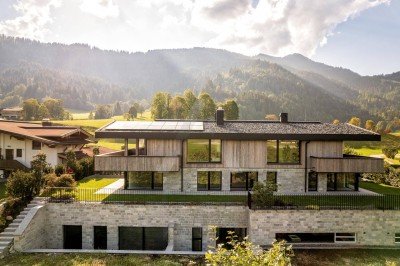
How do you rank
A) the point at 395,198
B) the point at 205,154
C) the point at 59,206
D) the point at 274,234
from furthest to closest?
the point at 205,154 → the point at 395,198 → the point at 59,206 → the point at 274,234

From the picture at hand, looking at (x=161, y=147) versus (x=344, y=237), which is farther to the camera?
(x=161, y=147)

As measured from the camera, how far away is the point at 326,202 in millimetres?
23781

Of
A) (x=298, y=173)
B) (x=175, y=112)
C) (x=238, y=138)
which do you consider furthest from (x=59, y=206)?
(x=175, y=112)

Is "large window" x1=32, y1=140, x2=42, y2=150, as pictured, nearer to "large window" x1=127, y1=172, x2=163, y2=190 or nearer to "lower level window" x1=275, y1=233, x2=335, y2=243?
"large window" x1=127, y1=172, x2=163, y2=190

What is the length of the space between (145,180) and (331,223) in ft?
52.4

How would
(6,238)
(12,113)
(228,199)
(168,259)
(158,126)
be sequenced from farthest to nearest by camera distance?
1. (12,113)
2. (158,126)
3. (228,199)
4. (6,238)
5. (168,259)

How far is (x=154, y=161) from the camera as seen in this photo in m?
25.5

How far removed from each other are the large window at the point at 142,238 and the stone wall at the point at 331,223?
277 inches

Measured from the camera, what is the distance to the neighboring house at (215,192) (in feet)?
71.9

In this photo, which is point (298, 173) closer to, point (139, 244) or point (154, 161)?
point (154, 161)

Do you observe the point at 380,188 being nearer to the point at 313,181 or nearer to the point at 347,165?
the point at 347,165

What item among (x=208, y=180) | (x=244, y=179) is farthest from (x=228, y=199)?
(x=244, y=179)

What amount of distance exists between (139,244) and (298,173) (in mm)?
15368

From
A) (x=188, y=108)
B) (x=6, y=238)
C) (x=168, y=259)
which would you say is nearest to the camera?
(x=168, y=259)
